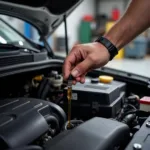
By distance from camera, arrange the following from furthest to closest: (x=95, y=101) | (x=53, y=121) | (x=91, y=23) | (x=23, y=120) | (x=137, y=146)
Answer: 1. (x=91, y=23)
2. (x=95, y=101)
3. (x=53, y=121)
4. (x=23, y=120)
5. (x=137, y=146)

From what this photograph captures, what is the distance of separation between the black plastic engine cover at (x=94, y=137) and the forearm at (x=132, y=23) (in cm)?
33

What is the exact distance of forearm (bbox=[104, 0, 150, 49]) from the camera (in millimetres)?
987

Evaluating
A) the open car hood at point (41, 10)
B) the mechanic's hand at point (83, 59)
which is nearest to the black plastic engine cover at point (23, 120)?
the mechanic's hand at point (83, 59)

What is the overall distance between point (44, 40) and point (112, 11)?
7169 millimetres

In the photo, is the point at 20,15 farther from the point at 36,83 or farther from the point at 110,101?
the point at 110,101

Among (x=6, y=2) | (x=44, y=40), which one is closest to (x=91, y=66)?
(x=6, y=2)

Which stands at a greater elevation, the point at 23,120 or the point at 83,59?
the point at 83,59

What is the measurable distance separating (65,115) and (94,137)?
28cm

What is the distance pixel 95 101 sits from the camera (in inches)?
46.9

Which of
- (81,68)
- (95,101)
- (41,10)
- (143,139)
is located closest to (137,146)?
(143,139)

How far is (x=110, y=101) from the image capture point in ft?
3.89

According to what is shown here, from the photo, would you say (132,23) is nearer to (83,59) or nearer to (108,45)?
(108,45)

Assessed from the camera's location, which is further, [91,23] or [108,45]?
[91,23]

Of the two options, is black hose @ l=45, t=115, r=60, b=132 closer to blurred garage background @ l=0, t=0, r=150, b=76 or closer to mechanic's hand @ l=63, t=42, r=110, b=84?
mechanic's hand @ l=63, t=42, r=110, b=84
